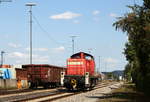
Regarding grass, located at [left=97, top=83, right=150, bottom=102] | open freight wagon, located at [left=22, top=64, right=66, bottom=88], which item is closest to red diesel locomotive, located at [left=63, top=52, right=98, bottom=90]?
grass, located at [left=97, top=83, right=150, bottom=102]

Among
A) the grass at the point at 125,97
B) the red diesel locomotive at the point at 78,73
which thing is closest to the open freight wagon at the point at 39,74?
the red diesel locomotive at the point at 78,73

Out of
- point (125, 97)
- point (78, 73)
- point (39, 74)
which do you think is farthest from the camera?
point (39, 74)

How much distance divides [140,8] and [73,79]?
1340 cm

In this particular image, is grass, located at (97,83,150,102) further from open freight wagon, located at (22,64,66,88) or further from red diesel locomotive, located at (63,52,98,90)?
open freight wagon, located at (22,64,66,88)

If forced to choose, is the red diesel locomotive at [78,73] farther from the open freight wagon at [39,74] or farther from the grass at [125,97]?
the open freight wagon at [39,74]

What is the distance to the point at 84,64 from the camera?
38438 mm

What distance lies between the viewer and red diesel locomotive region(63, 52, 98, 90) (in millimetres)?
36562

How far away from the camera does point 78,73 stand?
37.7 m

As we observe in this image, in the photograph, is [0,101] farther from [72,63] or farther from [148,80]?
[72,63]

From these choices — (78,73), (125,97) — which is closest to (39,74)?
(78,73)

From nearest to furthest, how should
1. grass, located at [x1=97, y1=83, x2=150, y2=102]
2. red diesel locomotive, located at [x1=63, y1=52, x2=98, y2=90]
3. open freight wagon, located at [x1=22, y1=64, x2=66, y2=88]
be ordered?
1. grass, located at [x1=97, y1=83, x2=150, y2=102]
2. red diesel locomotive, located at [x1=63, y1=52, x2=98, y2=90]
3. open freight wagon, located at [x1=22, y1=64, x2=66, y2=88]

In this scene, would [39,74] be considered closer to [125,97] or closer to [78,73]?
[78,73]

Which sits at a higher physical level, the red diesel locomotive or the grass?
the red diesel locomotive

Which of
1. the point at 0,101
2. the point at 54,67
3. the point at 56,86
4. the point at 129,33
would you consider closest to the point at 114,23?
the point at 129,33
